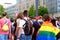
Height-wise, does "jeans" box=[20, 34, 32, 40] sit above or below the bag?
below

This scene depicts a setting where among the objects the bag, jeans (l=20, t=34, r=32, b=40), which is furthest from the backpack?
the bag

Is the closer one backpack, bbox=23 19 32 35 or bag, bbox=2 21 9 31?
backpack, bbox=23 19 32 35

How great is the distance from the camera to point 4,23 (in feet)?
37.6

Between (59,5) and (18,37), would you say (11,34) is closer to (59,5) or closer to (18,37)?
(18,37)

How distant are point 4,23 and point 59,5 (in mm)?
66665

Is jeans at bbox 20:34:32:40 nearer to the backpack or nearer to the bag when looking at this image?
the backpack

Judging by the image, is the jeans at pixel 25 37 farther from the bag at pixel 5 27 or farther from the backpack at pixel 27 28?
the bag at pixel 5 27

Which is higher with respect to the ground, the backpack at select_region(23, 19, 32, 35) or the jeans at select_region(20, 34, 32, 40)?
the backpack at select_region(23, 19, 32, 35)

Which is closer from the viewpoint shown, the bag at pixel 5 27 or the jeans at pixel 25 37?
the jeans at pixel 25 37

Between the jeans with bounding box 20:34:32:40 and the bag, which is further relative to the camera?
the bag

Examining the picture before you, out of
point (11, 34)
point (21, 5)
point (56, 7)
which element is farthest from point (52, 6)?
point (11, 34)

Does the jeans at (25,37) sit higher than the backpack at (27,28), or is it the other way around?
the backpack at (27,28)

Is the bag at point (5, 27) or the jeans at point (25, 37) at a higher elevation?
the bag at point (5, 27)

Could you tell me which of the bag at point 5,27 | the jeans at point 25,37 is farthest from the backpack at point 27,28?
the bag at point 5,27
